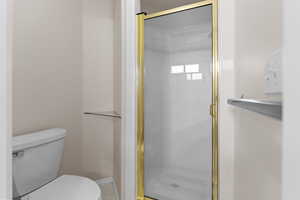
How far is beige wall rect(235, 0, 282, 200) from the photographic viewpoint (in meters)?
0.64

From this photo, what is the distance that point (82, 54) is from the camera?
6.08 feet

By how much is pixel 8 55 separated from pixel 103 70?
1361 mm

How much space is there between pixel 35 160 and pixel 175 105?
0.98 m

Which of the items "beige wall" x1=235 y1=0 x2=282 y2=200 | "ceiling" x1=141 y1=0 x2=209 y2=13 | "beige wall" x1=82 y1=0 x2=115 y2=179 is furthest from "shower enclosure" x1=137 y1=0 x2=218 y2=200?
"beige wall" x1=82 y1=0 x2=115 y2=179

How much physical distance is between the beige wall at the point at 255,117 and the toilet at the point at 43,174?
788mm

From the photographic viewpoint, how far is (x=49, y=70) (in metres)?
1.61

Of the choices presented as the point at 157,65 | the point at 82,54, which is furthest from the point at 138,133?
the point at 82,54

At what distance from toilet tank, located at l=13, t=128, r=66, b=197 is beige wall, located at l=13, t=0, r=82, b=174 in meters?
0.24

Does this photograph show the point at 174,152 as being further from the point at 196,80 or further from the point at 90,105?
the point at 90,105

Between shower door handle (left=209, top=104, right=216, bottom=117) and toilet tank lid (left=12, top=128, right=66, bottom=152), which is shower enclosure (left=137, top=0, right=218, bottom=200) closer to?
shower door handle (left=209, top=104, right=216, bottom=117)

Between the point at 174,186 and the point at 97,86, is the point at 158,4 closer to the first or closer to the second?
the point at 97,86

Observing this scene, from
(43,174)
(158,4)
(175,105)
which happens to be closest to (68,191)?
(43,174)

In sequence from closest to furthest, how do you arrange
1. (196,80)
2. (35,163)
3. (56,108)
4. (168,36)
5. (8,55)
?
(8,55)
(35,163)
(196,80)
(168,36)
(56,108)

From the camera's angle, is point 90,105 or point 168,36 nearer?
point 168,36
